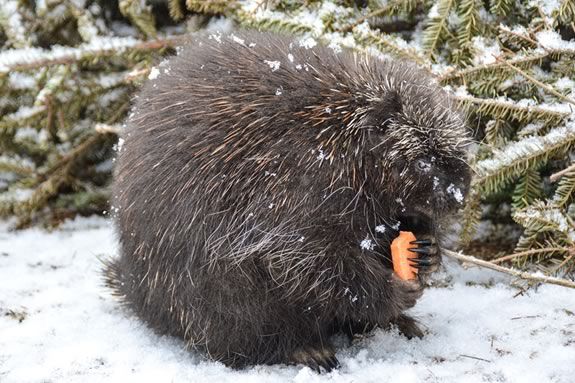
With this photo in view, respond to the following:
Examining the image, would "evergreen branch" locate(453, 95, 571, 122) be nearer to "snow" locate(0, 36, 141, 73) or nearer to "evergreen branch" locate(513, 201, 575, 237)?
"evergreen branch" locate(513, 201, 575, 237)

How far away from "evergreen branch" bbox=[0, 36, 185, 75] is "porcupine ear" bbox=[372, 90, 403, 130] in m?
2.49

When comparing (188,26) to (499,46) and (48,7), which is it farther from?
(499,46)

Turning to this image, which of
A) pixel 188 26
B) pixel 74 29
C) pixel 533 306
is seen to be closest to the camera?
pixel 533 306

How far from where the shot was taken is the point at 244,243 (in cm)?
348

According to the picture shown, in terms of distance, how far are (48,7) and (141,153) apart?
290 centimetres

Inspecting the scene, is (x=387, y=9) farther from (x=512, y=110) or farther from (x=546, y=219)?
(x=546, y=219)

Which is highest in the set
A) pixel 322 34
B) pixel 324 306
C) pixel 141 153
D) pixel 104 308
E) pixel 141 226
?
pixel 322 34

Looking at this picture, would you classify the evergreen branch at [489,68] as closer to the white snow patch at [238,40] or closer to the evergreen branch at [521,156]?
the evergreen branch at [521,156]

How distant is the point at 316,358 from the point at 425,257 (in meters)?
0.75

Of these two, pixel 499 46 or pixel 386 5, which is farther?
pixel 386 5

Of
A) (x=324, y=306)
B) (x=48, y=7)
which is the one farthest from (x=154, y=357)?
(x=48, y=7)

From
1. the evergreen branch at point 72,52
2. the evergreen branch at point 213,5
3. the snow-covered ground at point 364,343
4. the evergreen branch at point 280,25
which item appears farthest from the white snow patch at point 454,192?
the evergreen branch at point 72,52

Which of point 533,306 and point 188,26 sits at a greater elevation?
point 188,26

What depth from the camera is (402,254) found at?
11.8 ft
